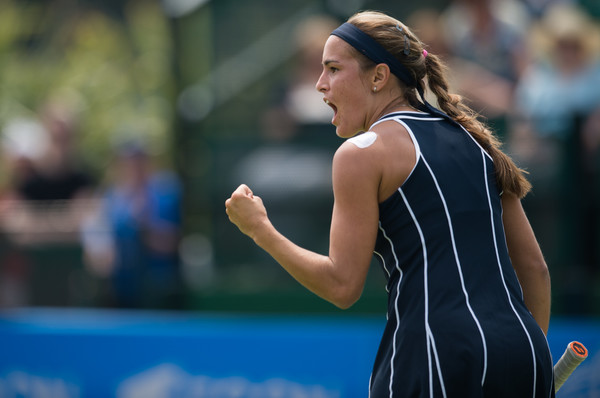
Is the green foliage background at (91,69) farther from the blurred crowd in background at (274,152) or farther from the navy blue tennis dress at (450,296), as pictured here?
the navy blue tennis dress at (450,296)

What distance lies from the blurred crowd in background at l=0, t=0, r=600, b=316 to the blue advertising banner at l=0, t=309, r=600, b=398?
18cm

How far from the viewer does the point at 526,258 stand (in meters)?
2.84

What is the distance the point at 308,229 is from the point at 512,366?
3300mm

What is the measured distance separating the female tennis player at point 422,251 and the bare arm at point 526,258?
6.3 inches

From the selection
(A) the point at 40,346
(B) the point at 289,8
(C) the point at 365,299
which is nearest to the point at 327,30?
(B) the point at 289,8

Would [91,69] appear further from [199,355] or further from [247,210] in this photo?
[247,210]

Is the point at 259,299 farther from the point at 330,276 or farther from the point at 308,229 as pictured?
the point at 330,276

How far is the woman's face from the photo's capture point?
270cm

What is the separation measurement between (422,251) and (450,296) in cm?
15

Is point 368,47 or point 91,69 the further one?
point 91,69

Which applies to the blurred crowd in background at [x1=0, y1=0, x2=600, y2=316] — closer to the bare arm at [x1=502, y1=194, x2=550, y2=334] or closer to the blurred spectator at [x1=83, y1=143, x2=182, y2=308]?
the blurred spectator at [x1=83, y1=143, x2=182, y2=308]

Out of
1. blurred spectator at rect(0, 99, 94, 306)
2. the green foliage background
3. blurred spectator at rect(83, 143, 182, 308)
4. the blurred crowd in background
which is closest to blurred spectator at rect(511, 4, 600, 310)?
the blurred crowd in background

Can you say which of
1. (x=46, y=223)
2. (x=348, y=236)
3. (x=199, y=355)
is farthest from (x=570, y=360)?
(x=46, y=223)

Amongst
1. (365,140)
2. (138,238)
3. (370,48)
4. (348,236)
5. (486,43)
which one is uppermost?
(486,43)
